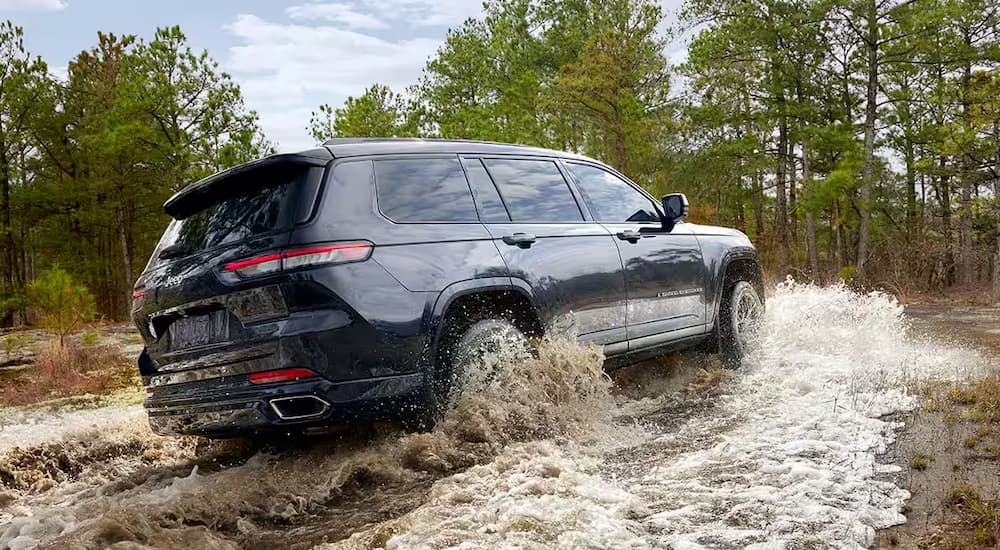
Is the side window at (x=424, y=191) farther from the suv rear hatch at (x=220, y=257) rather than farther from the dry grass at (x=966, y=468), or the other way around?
the dry grass at (x=966, y=468)

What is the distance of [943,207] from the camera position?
965 inches

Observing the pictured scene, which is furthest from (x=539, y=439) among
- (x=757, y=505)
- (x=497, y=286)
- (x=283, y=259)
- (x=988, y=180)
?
(x=988, y=180)

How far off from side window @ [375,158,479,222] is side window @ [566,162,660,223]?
119cm

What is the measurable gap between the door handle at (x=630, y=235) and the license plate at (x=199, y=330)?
2630 millimetres

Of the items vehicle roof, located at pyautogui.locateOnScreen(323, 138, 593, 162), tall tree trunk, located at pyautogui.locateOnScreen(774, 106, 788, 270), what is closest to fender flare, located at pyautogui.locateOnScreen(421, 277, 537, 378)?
vehicle roof, located at pyautogui.locateOnScreen(323, 138, 593, 162)

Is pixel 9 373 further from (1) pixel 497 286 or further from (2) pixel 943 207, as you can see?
(2) pixel 943 207

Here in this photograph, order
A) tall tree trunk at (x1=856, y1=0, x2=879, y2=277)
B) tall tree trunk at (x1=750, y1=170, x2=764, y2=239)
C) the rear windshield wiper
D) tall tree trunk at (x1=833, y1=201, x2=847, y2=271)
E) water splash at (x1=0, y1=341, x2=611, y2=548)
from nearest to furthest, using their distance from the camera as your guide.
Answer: water splash at (x1=0, y1=341, x2=611, y2=548), the rear windshield wiper, tall tree trunk at (x1=856, y1=0, x2=879, y2=277), tall tree trunk at (x1=833, y1=201, x2=847, y2=271), tall tree trunk at (x1=750, y1=170, x2=764, y2=239)

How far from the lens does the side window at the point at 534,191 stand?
14.2 ft

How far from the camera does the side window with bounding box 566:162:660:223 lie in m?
4.98

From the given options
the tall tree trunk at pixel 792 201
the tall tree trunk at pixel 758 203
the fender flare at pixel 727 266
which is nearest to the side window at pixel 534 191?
the fender flare at pixel 727 266

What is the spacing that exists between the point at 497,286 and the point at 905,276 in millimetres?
18815

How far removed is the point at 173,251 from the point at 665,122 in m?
22.9

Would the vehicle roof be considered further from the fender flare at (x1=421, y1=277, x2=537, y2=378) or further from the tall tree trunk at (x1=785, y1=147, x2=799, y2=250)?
the tall tree trunk at (x1=785, y1=147, x2=799, y2=250)

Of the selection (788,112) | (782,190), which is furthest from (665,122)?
(782,190)
